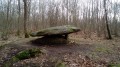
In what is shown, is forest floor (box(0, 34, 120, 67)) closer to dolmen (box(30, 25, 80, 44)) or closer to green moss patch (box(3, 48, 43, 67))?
green moss patch (box(3, 48, 43, 67))

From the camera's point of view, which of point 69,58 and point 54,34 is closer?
point 69,58

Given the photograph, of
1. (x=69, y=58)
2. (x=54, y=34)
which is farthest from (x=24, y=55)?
(x=54, y=34)

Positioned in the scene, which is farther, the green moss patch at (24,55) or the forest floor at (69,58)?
the green moss patch at (24,55)

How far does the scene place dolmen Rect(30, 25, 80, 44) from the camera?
1208 cm

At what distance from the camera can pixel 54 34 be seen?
474 inches

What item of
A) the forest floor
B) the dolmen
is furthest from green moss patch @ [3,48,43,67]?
the dolmen

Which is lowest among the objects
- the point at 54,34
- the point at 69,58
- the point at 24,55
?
the point at 69,58

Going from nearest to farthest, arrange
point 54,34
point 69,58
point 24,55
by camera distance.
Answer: point 69,58 < point 24,55 < point 54,34

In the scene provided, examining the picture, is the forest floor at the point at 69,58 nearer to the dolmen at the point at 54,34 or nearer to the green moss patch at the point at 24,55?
the green moss patch at the point at 24,55

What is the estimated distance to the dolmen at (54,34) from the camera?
39.6 ft

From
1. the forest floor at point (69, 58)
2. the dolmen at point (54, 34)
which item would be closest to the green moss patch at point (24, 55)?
the forest floor at point (69, 58)

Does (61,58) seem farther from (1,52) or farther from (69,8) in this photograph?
(69,8)

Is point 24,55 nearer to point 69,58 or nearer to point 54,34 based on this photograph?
point 69,58

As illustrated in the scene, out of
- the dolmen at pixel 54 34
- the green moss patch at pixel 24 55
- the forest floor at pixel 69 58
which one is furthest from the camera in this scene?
the dolmen at pixel 54 34
